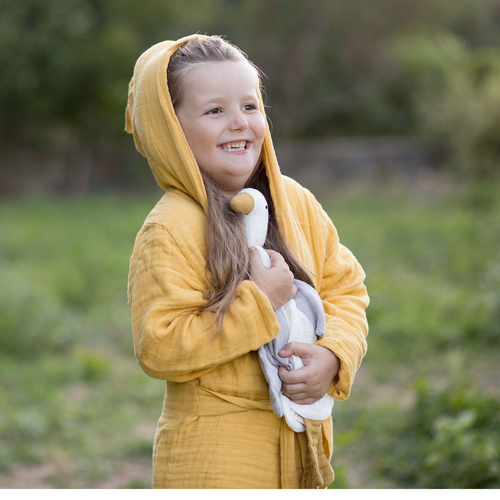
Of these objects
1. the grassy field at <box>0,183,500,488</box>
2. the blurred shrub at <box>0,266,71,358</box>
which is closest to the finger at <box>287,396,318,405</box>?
the grassy field at <box>0,183,500,488</box>

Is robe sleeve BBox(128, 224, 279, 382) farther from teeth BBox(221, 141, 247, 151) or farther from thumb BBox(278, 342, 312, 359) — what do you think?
teeth BBox(221, 141, 247, 151)

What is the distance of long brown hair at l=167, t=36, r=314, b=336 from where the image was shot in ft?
5.26

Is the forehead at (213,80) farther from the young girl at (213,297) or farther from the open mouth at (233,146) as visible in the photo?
the open mouth at (233,146)

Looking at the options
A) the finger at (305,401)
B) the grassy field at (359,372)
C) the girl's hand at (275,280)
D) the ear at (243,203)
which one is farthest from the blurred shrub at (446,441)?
the ear at (243,203)

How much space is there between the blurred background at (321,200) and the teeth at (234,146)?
2014mm

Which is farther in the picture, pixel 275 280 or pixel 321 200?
pixel 321 200

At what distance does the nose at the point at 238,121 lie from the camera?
1643mm

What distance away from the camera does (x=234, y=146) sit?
169 cm

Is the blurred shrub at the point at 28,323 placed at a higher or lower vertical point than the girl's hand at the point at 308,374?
higher

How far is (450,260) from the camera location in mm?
8430

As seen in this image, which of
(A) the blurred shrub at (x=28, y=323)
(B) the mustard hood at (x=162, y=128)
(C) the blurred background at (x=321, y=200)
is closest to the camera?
(B) the mustard hood at (x=162, y=128)

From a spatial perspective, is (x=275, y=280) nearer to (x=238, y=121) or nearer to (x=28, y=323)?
(x=238, y=121)

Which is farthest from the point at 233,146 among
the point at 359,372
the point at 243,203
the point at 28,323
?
the point at 28,323

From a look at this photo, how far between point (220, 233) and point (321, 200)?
44.9ft
